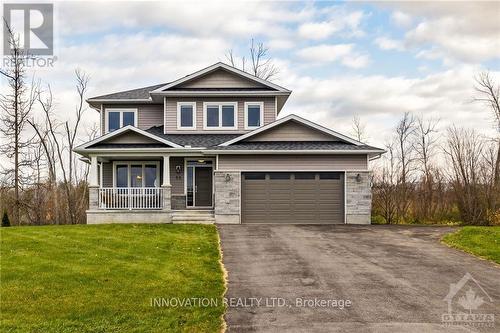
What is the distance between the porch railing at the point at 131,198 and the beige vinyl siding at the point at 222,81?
19.4ft

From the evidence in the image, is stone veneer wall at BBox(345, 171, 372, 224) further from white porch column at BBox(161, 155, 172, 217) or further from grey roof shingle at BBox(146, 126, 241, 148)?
white porch column at BBox(161, 155, 172, 217)

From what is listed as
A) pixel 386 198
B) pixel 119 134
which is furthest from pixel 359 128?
pixel 119 134

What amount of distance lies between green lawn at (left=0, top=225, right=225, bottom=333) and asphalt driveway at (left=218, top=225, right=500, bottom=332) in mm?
682

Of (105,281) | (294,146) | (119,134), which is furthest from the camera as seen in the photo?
(119,134)

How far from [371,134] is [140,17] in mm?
21879

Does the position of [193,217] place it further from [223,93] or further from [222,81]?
[222,81]

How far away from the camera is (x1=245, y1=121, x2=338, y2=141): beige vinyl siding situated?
2041cm

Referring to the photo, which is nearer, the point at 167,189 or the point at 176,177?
the point at 167,189

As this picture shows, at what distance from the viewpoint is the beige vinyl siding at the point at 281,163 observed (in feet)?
64.4

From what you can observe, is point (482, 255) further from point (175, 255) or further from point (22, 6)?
point (22, 6)

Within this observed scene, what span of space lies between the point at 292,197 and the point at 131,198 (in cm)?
693

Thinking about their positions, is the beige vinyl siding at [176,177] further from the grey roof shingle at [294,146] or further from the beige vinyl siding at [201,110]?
the grey roof shingle at [294,146]

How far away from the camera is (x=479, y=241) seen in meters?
14.2

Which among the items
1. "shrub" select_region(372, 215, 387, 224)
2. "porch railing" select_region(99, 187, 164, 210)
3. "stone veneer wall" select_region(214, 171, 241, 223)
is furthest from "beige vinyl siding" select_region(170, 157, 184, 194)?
"shrub" select_region(372, 215, 387, 224)
